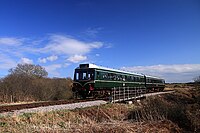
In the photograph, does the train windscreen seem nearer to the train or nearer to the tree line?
the train

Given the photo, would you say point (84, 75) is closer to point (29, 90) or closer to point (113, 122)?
point (29, 90)

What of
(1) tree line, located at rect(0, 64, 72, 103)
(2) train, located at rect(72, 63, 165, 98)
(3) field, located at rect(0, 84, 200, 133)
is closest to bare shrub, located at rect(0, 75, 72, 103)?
(1) tree line, located at rect(0, 64, 72, 103)

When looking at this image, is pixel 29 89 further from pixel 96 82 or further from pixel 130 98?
pixel 130 98

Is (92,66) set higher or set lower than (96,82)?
higher

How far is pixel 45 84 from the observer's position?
100 ft

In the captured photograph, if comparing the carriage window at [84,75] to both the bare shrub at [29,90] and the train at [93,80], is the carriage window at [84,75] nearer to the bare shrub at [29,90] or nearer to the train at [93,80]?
the train at [93,80]

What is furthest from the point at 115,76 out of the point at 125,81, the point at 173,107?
the point at 173,107

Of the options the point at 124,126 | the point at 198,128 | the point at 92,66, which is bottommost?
the point at 198,128

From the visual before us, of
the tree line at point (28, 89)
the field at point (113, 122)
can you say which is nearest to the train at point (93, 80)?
the tree line at point (28, 89)

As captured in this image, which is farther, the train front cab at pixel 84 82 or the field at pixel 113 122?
the train front cab at pixel 84 82

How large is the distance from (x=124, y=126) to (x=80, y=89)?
1921cm

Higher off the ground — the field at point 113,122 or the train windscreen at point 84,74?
the train windscreen at point 84,74

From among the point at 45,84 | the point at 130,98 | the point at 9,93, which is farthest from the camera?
the point at 45,84

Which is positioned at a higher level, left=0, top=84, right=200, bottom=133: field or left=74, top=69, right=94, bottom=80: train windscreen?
left=74, top=69, right=94, bottom=80: train windscreen
